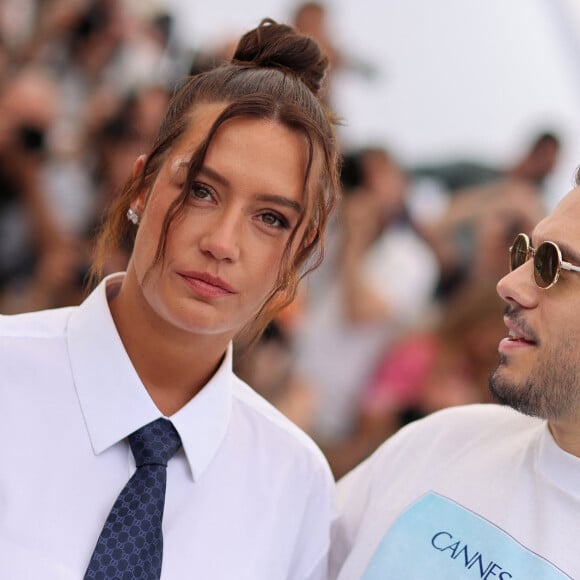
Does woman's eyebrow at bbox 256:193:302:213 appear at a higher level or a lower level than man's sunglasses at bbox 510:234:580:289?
higher

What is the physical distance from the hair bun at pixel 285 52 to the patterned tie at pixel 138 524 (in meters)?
0.76

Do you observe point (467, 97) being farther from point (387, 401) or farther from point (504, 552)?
point (504, 552)

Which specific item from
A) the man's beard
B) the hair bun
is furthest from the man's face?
the hair bun

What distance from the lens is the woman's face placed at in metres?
1.91

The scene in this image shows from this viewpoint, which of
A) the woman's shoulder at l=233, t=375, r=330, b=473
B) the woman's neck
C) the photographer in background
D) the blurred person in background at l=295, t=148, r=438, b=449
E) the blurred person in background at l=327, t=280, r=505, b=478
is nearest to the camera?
the woman's neck

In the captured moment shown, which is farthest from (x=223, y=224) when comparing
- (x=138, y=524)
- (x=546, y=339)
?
(x=546, y=339)

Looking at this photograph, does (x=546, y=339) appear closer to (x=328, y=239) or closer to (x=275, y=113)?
(x=275, y=113)

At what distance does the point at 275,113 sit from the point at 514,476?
840 millimetres

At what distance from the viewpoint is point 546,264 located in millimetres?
2031

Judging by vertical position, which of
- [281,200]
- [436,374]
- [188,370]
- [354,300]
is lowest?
[436,374]

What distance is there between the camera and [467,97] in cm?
544

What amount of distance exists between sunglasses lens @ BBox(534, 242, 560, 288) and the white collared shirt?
572 millimetres

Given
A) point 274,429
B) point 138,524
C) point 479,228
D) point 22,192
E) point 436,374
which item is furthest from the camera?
point 479,228

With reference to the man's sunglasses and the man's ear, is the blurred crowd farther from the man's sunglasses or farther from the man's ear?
the man's sunglasses
